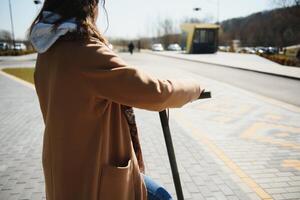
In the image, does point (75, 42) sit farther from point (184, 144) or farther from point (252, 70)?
point (252, 70)

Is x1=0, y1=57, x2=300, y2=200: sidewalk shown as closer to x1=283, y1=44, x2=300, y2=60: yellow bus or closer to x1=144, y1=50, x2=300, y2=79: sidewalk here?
x1=144, y1=50, x2=300, y2=79: sidewalk

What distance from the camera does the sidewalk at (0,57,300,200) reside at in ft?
12.1

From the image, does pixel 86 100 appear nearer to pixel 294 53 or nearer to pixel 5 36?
pixel 294 53

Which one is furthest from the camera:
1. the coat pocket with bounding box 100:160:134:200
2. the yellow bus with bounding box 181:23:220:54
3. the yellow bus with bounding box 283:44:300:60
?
the yellow bus with bounding box 181:23:220:54

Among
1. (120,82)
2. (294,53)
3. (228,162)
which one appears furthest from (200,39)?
(120,82)

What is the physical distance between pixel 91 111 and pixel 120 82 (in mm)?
196

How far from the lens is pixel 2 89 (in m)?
11.4

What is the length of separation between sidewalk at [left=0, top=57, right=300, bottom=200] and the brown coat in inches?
89.0

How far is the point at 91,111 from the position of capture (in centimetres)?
133

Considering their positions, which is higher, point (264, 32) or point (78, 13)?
point (264, 32)

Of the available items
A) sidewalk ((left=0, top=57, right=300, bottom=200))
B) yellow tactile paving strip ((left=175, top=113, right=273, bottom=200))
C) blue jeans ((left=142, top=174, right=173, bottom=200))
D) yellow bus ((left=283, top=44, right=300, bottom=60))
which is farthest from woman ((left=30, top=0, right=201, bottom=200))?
yellow bus ((left=283, top=44, right=300, bottom=60))

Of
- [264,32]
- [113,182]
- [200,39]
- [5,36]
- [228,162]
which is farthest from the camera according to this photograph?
[264,32]

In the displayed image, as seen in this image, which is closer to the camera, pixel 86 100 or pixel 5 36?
pixel 86 100

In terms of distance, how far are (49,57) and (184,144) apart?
4.12 meters
